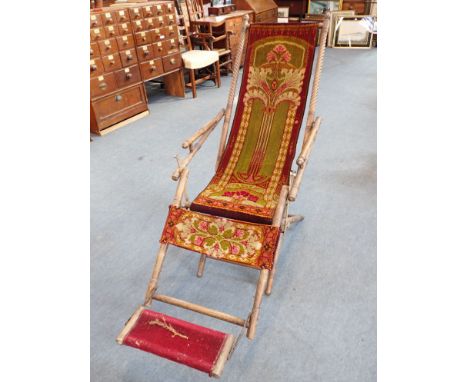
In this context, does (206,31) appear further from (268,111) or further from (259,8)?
(268,111)

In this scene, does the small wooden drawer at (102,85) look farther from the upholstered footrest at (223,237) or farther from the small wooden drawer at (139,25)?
the upholstered footrest at (223,237)

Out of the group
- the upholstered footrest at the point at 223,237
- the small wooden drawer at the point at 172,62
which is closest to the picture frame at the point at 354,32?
the small wooden drawer at the point at 172,62

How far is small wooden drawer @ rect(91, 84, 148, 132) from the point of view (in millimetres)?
3944

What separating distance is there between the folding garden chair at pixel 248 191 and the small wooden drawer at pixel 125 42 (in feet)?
7.05

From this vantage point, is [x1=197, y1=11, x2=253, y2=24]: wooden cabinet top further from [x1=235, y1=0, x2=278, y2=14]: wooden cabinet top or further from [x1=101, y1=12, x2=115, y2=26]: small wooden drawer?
[x1=101, y1=12, x2=115, y2=26]: small wooden drawer

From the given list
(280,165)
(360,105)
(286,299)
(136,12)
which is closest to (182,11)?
(136,12)

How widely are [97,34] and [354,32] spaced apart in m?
5.66

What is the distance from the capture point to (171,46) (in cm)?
452

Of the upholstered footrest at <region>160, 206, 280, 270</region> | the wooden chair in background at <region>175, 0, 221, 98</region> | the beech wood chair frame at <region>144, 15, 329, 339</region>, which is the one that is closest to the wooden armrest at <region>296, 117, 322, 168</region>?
the beech wood chair frame at <region>144, 15, 329, 339</region>

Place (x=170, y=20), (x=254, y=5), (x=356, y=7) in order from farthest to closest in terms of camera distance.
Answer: (x=356, y=7) → (x=254, y=5) → (x=170, y=20)

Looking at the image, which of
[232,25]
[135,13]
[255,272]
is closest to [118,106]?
[135,13]

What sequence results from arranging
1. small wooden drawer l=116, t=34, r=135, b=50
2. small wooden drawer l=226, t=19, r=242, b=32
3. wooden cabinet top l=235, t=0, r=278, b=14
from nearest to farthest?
small wooden drawer l=116, t=34, r=135, b=50, small wooden drawer l=226, t=19, r=242, b=32, wooden cabinet top l=235, t=0, r=278, b=14

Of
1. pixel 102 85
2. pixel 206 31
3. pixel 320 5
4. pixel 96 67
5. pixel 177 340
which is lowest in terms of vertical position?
pixel 177 340

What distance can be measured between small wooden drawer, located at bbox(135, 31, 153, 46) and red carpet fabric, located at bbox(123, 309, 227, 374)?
3.46 m
